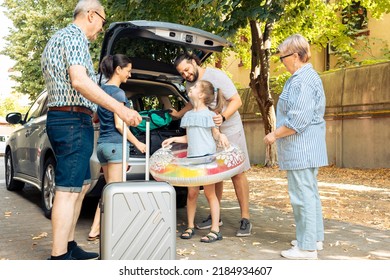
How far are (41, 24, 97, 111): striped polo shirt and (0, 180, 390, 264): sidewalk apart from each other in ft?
5.11

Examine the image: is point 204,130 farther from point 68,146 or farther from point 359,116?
point 359,116

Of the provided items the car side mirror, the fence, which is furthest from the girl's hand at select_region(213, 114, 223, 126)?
the fence

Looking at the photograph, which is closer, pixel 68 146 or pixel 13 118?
pixel 68 146

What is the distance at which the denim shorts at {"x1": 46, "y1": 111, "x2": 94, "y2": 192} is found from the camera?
3.94m

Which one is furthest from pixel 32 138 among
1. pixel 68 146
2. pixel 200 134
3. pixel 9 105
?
pixel 9 105

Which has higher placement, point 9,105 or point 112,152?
point 112,152

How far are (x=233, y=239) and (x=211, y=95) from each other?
1520mm

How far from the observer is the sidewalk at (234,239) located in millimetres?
4742

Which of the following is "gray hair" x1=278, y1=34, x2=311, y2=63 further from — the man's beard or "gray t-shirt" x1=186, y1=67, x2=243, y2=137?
the man's beard

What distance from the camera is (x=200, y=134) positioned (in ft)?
16.8

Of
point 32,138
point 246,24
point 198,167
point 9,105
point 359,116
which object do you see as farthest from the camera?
point 9,105

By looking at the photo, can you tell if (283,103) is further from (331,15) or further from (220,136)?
(331,15)

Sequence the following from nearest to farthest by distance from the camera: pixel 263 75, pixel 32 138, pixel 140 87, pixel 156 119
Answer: pixel 156 119, pixel 140 87, pixel 32 138, pixel 263 75
